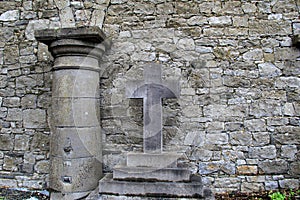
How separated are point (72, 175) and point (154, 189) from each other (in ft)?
3.89

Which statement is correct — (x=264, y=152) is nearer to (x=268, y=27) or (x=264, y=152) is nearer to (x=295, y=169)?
(x=295, y=169)

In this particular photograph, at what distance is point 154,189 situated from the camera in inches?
104

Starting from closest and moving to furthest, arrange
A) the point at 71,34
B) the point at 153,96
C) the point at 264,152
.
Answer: the point at 153,96
the point at 71,34
the point at 264,152

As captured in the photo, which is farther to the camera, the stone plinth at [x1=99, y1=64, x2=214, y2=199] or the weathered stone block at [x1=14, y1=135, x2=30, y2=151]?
the weathered stone block at [x1=14, y1=135, x2=30, y2=151]

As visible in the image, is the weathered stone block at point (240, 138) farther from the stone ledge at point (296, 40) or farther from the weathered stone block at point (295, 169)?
the stone ledge at point (296, 40)

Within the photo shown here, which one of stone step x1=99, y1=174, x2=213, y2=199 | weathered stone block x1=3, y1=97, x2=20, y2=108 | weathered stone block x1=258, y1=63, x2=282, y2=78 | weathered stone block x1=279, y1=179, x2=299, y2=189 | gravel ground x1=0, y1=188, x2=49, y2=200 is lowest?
gravel ground x1=0, y1=188, x2=49, y2=200

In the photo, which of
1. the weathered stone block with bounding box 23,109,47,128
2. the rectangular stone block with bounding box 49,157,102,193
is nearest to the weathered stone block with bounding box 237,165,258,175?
the rectangular stone block with bounding box 49,157,102,193

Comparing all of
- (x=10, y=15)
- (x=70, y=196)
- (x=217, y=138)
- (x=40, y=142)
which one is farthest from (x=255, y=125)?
(x=10, y=15)

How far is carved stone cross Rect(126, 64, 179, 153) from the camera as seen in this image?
294 centimetres

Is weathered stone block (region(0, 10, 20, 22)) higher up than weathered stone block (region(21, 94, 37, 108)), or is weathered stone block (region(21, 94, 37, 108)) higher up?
weathered stone block (region(0, 10, 20, 22))

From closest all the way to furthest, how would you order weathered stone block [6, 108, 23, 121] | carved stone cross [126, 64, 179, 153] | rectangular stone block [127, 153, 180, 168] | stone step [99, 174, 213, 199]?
1. stone step [99, 174, 213, 199]
2. rectangular stone block [127, 153, 180, 168]
3. carved stone cross [126, 64, 179, 153]
4. weathered stone block [6, 108, 23, 121]

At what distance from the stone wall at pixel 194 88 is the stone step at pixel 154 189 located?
1099 mm

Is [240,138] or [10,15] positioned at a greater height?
[10,15]

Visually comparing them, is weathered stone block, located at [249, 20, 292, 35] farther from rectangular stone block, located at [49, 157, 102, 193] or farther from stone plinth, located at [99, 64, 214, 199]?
rectangular stone block, located at [49, 157, 102, 193]
